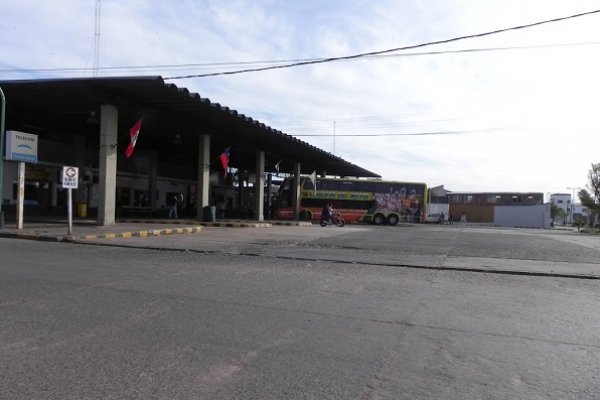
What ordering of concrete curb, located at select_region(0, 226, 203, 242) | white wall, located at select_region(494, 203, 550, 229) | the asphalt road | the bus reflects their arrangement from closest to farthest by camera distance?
the asphalt road
concrete curb, located at select_region(0, 226, 203, 242)
the bus
white wall, located at select_region(494, 203, 550, 229)

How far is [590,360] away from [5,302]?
7.30 metres

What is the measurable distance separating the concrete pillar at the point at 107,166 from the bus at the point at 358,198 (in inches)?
928

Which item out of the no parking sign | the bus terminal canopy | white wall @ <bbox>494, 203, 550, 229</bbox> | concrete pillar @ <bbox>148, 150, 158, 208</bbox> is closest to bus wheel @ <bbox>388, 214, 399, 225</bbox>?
the bus terminal canopy

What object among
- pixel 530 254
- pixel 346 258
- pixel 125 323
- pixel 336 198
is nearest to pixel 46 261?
pixel 125 323

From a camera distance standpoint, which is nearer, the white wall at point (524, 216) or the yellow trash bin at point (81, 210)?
the yellow trash bin at point (81, 210)

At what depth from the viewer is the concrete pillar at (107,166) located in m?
23.4

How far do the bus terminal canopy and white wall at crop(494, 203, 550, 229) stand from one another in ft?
115

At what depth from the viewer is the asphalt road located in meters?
4.57

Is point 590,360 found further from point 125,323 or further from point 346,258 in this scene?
point 346,258

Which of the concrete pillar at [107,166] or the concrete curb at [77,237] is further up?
the concrete pillar at [107,166]

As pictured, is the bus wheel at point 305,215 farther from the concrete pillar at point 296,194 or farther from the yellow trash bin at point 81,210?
the yellow trash bin at point 81,210

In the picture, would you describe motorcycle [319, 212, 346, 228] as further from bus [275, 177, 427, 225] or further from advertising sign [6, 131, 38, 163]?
advertising sign [6, 131, 38, 163]

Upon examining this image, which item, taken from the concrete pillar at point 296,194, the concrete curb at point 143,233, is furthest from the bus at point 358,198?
the concrete curb at point 143,233

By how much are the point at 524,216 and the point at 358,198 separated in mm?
32443
